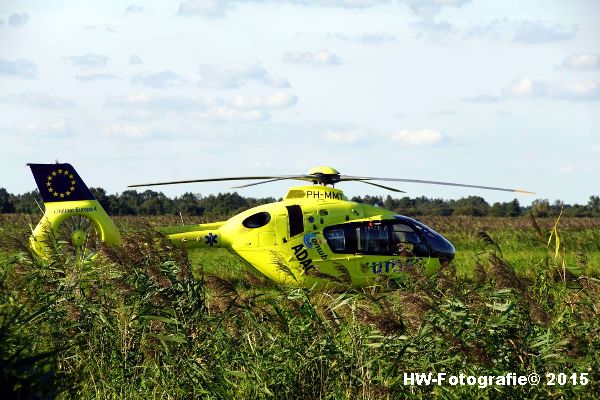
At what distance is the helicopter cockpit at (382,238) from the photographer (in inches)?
607

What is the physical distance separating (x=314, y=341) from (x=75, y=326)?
2.42 meters

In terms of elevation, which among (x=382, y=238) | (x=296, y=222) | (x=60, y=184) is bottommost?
(x=382, y=238)

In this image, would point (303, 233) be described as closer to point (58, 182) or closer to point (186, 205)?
point (58, 182)

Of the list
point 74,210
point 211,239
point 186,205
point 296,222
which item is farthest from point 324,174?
point 186,205

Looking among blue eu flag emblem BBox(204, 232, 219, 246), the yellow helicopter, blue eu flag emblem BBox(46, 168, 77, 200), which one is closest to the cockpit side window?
the yellow helicopter

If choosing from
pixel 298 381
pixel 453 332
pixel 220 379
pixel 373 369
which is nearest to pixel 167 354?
pixel 220 379

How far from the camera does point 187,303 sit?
8.01 m

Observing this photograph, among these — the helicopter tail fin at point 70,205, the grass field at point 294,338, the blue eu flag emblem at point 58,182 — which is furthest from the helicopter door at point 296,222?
the grass field at point 294,338

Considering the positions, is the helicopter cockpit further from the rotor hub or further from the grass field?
the grass field

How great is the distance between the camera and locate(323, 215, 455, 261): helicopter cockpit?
15422mm

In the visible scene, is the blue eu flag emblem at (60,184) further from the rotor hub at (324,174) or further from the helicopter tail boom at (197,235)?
the rotor hub at (324,174)

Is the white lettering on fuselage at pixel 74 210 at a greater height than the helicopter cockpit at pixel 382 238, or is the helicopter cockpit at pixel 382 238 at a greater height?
the white lettering on fuselage at pixel 74 210

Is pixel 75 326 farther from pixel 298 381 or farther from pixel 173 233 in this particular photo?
pixel 173 233

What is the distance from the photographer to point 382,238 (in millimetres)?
15555
